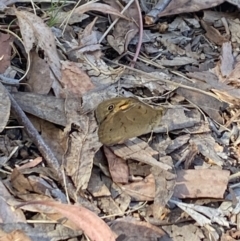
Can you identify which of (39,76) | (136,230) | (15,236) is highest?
(39,76)

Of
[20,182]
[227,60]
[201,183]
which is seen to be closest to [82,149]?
[20,182]

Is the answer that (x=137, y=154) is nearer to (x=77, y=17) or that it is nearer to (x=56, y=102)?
(x=56, y=102)

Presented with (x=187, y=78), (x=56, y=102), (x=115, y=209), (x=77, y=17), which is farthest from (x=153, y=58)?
(x=115, y=209)

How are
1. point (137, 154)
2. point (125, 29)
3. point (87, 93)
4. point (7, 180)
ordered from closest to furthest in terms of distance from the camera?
1. point (7, 180)
2. point (137, 154)
3. point (87, 93)
4. point (125, 29)

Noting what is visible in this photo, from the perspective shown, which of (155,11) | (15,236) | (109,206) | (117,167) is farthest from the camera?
(155,11)

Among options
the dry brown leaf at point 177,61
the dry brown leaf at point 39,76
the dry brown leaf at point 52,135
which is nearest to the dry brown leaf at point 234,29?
the dry brown leaf at point 177,61

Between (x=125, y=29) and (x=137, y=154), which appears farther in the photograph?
(x=125, y=29)

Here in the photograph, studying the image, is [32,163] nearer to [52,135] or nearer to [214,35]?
[52,135]
